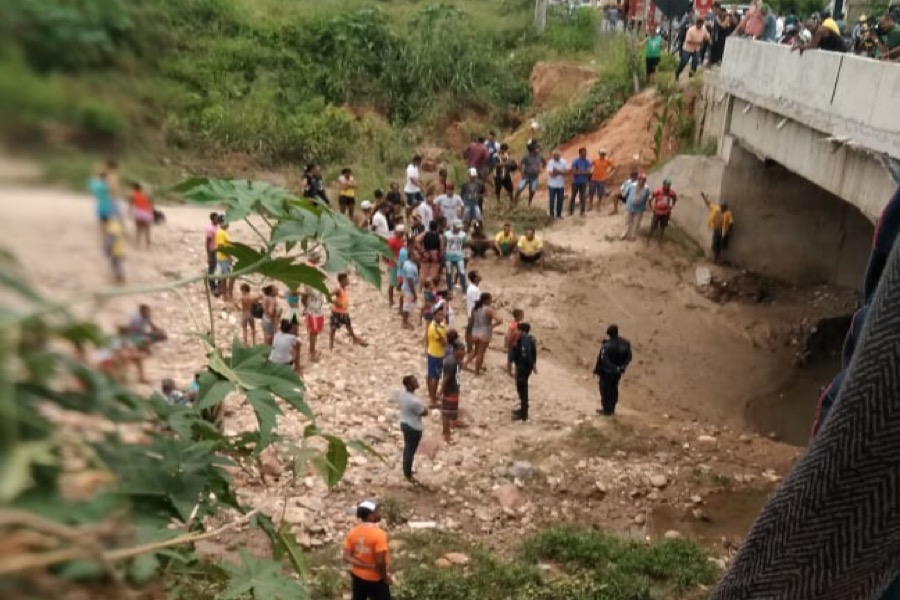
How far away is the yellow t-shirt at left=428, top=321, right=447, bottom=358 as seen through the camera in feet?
27.5

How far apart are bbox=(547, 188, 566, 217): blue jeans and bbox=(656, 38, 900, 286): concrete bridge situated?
5.47 ft

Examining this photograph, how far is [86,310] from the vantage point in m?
0.74

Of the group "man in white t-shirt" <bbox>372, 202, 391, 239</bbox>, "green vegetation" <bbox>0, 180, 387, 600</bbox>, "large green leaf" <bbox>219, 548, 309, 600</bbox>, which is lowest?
"man in white t-shirt" <bbox>372, 202, 391, 239</bbox>

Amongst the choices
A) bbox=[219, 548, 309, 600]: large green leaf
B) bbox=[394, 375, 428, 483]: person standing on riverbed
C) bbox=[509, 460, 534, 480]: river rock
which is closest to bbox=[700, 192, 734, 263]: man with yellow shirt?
bbox=[509, 460, 534, 480]: river rock

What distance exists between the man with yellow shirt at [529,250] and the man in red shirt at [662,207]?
201 centimetres

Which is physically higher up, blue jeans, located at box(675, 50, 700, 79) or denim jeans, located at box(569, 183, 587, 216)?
blue jeans, located at box(675, 50, 700, 79)

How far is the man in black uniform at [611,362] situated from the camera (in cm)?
839

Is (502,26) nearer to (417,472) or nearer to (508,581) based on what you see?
(417,472)

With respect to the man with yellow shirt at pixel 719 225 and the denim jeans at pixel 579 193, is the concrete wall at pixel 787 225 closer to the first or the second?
the man with yellow shirt at pixel 719 225

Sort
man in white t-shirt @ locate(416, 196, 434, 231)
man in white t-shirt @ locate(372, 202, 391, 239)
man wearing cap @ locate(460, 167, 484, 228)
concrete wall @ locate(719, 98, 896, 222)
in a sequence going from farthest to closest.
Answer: man wearing cap @ locate(460, 167, 484, 228), man in white t-shirt @ locate(416, 196, 434, 231), man in white t-shirt @ locate(372, 202, 391, 239), concrete wall @ locate(719, 98, 896, 222)

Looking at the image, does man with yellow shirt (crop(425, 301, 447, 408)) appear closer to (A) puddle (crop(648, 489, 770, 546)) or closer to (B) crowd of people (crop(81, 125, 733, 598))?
(B) crowd of people (crop(81, 125, 733, 598))

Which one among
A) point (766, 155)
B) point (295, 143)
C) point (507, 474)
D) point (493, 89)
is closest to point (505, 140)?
point (493, 89)

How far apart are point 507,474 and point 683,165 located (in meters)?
7.80

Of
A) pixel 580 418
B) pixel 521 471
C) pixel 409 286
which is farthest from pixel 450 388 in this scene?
pixel 409 286
